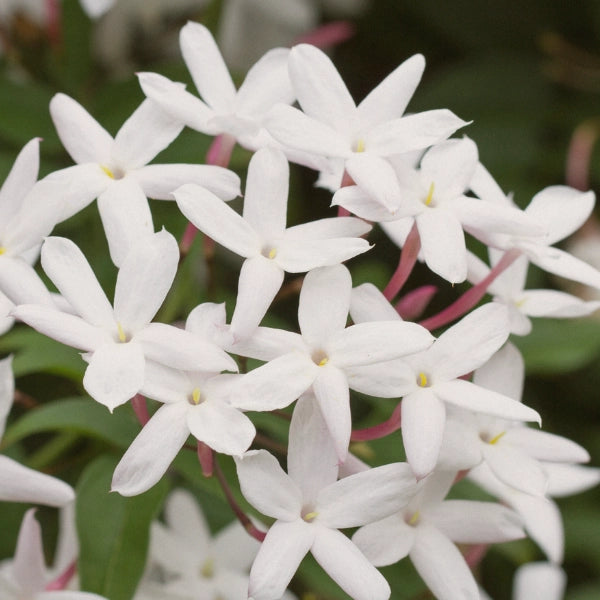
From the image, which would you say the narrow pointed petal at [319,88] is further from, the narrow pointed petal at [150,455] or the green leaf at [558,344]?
the green leaf at [558,344]

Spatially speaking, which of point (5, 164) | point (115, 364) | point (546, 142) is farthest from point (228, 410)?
point (546, 142)

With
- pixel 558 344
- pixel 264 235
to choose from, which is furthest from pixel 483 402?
pixel 558 344

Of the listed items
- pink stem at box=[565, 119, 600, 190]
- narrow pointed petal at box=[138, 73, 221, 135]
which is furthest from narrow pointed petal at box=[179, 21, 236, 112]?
pink stem at box=[565, 119, 600, 190]

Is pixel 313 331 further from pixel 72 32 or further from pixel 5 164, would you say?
pixel 72 32

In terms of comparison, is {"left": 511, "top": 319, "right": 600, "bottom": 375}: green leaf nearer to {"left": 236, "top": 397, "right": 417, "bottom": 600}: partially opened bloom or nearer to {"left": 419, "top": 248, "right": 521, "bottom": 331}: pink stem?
{"left": 419, "top": 248, "right": 521, "bottom": 331}: pink stem

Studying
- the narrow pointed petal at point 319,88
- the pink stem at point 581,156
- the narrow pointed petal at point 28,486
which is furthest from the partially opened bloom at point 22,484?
the pink stem at point 581,156

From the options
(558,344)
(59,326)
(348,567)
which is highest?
(59,326)

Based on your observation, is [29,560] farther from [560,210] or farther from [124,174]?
[560,210]
